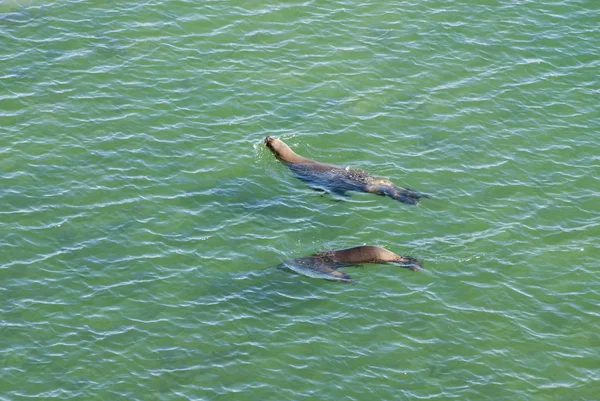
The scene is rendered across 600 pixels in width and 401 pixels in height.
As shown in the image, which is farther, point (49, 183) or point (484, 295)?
point (49, 183)

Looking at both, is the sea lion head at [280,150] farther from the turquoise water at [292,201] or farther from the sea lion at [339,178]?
the turquoise water at [292,201]

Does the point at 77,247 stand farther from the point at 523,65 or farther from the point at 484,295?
the point at 523,65

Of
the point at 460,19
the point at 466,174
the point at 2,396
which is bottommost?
the point at 2,396

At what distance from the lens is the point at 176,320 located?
28.2m

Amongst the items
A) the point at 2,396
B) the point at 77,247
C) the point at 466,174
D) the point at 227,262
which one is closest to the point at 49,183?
the point at 77,247

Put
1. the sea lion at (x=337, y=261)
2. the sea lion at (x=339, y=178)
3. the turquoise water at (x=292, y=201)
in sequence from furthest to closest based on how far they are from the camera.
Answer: the sea lion at (x=339, y=178), the sea lion at (x=337, y=261), the turquoise water at (x=292, y=201)

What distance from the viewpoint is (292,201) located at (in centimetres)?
3272

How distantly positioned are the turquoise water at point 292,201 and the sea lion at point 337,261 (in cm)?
39

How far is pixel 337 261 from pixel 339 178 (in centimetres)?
413

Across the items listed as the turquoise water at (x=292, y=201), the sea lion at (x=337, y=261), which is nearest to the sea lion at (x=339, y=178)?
the turquoise water at (x=292, y=201)

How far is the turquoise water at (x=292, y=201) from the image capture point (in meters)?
27.2

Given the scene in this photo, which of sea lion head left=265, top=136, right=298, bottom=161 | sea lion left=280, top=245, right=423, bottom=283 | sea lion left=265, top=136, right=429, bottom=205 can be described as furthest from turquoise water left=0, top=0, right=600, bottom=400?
sea lion head left=265, top=136, right=298, bottom=161

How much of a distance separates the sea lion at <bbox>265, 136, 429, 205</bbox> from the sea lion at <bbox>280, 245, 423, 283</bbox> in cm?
331

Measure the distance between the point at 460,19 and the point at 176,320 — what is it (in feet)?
65.0
